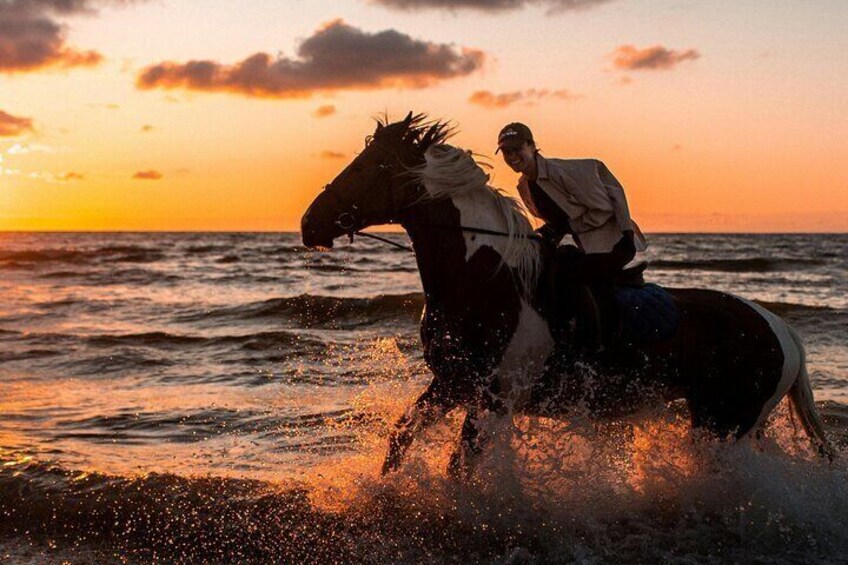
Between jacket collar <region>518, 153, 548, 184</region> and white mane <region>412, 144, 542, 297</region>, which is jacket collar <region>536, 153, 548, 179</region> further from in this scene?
white mane <region>412, 144, 542, 297</region>

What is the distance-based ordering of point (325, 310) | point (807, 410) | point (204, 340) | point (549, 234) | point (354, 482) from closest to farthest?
point (549, 234) → point (807, 410) → point (354, 482) → point (204, 340) → point (325, 310)

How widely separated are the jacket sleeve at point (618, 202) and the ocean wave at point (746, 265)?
34865 millimetres

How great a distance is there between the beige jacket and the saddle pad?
38cm

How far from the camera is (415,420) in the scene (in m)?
5.38

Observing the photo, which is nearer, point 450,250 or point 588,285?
point 450,250

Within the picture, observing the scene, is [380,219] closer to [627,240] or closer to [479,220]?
[479,220]

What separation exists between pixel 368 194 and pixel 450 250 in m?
0.64

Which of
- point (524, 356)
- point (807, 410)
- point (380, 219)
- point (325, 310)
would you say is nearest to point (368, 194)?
point (380, 219)

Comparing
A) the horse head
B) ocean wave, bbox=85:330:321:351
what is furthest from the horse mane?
ocean wave, bbox=85:330:321:351

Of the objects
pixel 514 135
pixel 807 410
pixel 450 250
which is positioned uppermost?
pixel 514 135

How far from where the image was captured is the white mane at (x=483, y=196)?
206 inches

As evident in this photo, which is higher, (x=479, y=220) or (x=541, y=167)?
(x=541, y=167)

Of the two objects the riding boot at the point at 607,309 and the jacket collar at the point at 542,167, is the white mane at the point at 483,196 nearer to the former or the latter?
the jacket collar at the point at 542,167

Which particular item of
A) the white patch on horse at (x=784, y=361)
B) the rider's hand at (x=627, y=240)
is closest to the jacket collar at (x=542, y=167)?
the rider's hand at (x=627, y=240)
